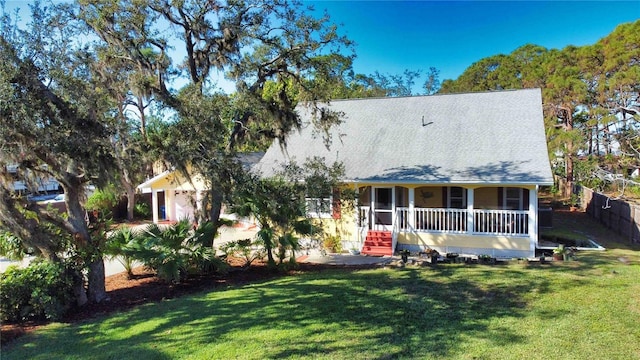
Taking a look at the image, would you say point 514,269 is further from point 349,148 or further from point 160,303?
point 160,303

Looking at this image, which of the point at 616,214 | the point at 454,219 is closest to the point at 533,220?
the point at 454,219

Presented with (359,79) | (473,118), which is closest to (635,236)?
(473,118)

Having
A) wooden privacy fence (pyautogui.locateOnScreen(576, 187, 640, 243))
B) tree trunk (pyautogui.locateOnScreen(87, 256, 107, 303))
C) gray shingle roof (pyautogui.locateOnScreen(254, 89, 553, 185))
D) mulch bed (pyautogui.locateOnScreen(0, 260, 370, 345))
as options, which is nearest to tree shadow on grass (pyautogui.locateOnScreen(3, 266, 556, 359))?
mulch bed (pyautogui.locateOnScreen(0, 260, 370, 345))

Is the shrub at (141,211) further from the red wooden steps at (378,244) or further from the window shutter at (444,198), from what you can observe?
the window shutter at (444,198)

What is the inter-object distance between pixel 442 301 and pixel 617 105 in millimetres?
23579

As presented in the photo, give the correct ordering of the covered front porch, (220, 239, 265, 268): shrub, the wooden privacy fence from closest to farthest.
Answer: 1. (220, 239, 265, 268): shrub
2. the covered front porch
3. the wooden privacy fence

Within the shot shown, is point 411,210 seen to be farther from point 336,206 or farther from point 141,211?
point 141,211

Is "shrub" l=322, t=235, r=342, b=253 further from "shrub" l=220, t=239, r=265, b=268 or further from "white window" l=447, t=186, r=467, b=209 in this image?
"white window" l=447, t=186, r=467, b=209

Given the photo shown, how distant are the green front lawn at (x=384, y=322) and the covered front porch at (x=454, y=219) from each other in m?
3.01

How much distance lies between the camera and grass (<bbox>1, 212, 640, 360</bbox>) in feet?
19.0

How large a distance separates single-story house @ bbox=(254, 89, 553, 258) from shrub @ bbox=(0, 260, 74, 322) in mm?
6645

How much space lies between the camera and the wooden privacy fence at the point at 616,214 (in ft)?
47.8

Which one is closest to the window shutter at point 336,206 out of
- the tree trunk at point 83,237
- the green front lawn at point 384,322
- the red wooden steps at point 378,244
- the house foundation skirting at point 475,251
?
the red wooden steps at point 378,244

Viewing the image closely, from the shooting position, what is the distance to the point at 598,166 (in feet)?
81.7
